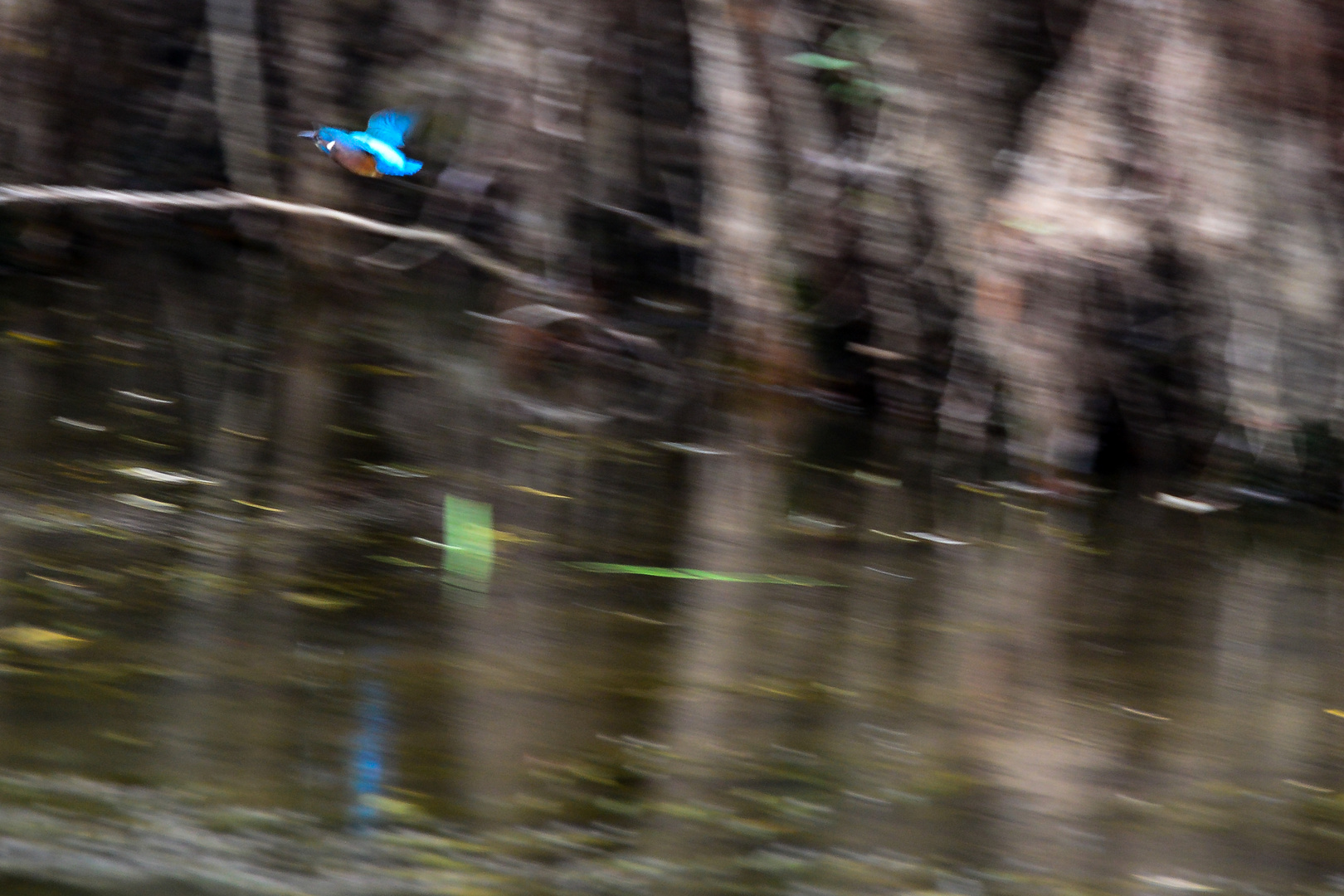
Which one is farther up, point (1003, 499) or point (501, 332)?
point (501, 332)

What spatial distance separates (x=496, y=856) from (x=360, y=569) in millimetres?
1079

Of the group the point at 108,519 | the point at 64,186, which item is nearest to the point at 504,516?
the point at 108,519

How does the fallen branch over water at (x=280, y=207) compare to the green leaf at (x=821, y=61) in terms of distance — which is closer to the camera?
the green leaf at (x=821, y=61)

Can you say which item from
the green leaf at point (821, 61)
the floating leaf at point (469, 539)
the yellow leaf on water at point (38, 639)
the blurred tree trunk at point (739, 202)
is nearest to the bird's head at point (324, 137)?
the blurred tree trunk at point (739, 202)

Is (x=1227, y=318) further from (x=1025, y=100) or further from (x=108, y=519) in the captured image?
(x=108, y=519)

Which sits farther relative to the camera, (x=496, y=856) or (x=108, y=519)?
(x=108, y=519)

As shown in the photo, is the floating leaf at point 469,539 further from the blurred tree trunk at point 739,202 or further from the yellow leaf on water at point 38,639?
A: the blurred tree trunk at point 739,202

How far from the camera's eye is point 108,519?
9.57 feet

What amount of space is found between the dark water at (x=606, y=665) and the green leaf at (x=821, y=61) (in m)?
1.13

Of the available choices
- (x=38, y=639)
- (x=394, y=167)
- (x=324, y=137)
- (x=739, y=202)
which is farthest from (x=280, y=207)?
(x=38, y=639)

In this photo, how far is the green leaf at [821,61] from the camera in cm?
457

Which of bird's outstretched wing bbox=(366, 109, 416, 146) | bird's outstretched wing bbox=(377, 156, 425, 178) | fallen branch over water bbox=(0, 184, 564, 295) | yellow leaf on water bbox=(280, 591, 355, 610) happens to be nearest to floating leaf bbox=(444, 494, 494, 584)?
yellow leaf on water bbox=(280, 591, 355, 610)

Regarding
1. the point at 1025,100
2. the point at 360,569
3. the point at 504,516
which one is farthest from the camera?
the point at 1025,100

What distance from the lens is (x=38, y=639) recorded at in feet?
7.48
